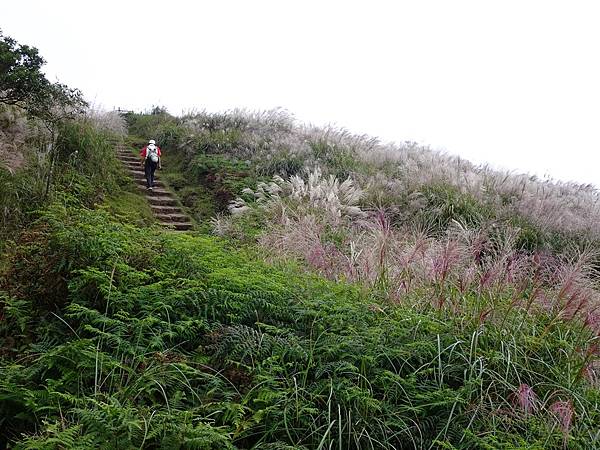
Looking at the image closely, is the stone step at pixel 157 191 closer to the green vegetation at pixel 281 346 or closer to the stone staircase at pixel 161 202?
the stone staircase at pixel 161 202

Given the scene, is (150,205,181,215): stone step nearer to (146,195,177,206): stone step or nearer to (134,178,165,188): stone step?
(146,195,177,206): stone step

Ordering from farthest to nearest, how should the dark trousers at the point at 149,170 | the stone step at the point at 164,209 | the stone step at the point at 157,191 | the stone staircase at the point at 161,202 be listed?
the dark trousers at the point at 149,170 < the stone step at the point at 157,191 < the stone step at the point at 164,209 < the stone staircase at the point at 161,202

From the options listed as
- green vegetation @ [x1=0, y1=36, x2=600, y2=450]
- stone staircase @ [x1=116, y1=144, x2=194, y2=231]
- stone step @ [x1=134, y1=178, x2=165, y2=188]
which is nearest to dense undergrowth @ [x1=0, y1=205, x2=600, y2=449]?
green vegetation @ [x1=0, y1=36, x2=600, y2=450]

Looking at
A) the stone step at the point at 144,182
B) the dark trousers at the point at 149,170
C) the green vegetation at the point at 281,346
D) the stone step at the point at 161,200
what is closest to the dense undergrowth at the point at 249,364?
the green vegetation at the point at 281,346

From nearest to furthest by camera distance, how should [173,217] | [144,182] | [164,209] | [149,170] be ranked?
[173,217] < [164,209] < [149,170] < [144,182]

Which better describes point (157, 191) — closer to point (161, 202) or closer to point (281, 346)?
point (161, 202)

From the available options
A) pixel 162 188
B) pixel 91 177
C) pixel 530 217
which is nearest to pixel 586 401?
pixel 530 217

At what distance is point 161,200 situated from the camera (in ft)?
36.3

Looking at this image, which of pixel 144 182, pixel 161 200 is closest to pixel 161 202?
pixel 161 200

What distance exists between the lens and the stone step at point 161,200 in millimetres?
10883

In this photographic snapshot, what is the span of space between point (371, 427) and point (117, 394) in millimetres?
1491

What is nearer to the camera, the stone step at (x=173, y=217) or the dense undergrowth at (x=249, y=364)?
the dense undergrowth at (x=249, y=364)

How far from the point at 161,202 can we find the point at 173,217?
3.20 ft

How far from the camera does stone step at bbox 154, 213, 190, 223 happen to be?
993 cm
